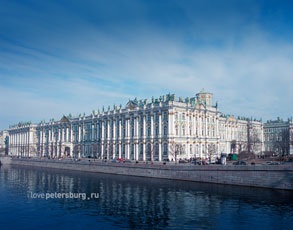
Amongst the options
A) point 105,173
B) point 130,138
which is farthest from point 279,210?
point 130,138

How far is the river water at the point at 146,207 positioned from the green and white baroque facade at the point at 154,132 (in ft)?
115

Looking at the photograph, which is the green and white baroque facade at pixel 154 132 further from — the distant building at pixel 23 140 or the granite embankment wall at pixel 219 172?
the distant building at pixel 23 140

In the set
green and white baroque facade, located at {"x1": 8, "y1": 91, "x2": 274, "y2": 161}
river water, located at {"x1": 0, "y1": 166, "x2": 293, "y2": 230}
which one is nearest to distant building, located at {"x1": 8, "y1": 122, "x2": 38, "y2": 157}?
green and white baroque facade, located at {"x1": 8, "y1": 91, "x2": 274, "y2": 161}

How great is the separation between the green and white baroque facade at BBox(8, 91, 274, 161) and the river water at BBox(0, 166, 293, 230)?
115 feet

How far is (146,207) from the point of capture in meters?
38.8

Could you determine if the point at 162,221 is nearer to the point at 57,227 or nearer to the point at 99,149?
the point at 57,227

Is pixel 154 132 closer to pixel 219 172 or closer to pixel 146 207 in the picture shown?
pixel 219 172

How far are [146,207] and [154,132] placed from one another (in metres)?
56.7

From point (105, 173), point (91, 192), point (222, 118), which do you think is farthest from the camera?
point (222, 118)

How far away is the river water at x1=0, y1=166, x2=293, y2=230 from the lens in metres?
31.8

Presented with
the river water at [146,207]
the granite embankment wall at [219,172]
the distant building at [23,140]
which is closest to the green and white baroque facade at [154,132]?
the granite embankment wall at [219,172]

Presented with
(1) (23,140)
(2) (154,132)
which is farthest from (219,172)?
(1) (23,140)

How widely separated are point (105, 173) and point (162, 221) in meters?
50.2

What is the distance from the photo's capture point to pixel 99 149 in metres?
114
